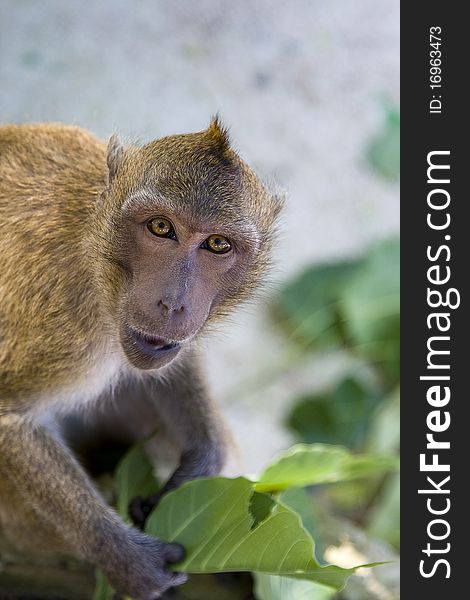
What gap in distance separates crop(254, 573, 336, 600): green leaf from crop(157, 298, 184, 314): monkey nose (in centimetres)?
107

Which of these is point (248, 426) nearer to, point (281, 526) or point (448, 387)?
point (448, 387)

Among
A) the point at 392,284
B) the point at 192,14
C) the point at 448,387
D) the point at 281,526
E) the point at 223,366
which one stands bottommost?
the point at 281,526

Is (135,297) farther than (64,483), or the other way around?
(64,483)

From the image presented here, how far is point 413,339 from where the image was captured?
12.5 ft

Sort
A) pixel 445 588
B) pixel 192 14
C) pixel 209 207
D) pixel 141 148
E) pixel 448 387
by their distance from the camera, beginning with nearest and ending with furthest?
pixel 209 207, pixel 141 148, pixel 445 588, pixel 448 387, pixel 192 14

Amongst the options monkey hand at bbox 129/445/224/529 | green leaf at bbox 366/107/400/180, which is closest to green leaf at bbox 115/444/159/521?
monkey hand at bbox 129/445/224/529

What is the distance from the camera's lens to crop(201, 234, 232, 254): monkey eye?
2.82 metres

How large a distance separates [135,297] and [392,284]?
3062 millimetres

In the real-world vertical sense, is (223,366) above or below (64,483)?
above

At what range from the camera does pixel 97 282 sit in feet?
10.1

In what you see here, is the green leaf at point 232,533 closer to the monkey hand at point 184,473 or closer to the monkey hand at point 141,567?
the monkey hand at point 141,567

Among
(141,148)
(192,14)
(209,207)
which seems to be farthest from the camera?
(192,14)

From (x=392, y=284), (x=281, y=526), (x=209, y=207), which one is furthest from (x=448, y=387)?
(x=392, y=284)

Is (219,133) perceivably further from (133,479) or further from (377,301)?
(377,301)
